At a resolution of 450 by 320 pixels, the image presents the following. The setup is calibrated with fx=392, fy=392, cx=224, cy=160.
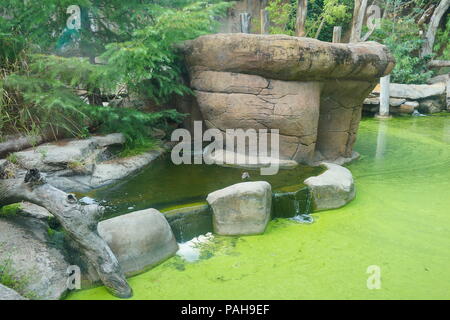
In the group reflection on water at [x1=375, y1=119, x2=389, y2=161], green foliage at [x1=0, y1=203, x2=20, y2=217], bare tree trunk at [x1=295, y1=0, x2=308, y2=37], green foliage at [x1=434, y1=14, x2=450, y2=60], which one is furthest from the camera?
green foliage at [x1=434, y1=14, x2=450, y2=60]

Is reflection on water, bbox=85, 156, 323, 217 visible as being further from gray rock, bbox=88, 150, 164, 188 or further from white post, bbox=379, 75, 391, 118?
white post, bbox=379, 75, 391, 118

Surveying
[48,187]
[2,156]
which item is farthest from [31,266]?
[2,156]

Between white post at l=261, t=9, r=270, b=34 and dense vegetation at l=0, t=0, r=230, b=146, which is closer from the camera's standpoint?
dense vegetation at l=0, t=0, r=230, b=146

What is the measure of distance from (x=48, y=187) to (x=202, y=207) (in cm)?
146

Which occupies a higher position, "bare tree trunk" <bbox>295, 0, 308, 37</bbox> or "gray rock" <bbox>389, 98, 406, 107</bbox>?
"bare tree trunk" <bbox>295, 0, 308, 37</bbox>

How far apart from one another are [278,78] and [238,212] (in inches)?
92.0

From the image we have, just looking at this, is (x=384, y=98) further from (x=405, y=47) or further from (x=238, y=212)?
(x=238, y=212)

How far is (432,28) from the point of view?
13180 millimetres

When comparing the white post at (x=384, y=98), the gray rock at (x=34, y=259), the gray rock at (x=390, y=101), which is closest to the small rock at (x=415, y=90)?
the gray rock at (x=390, y=101)

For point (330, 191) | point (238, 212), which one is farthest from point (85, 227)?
point (330, 191)

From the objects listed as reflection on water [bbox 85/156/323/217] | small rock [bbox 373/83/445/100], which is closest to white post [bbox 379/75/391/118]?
small rock [bbox 373/83/445/100]

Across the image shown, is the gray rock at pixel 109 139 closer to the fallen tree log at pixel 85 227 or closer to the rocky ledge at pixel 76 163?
the rocky ledge at pixel 76 163

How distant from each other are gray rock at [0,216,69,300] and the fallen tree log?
23 cm

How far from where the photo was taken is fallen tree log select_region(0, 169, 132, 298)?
2.92 metres
